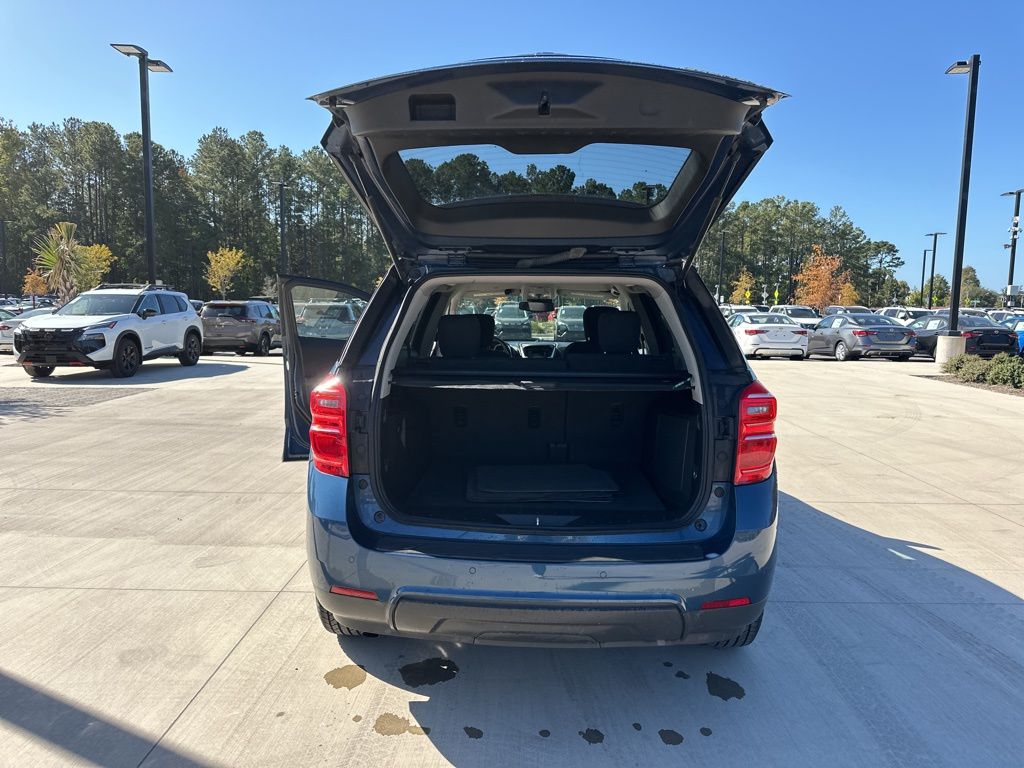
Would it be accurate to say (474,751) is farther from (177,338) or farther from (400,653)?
(177,338)

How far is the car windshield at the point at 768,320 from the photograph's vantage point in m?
18.8

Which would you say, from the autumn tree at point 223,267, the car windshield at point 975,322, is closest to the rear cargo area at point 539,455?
the car windshield at point 975,322

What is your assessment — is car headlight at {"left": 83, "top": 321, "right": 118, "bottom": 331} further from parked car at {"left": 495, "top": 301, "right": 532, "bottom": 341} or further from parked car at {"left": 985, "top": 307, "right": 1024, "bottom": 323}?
parked car at {"left": 985, "top": 307, "right": 1024, "bottom": 323}

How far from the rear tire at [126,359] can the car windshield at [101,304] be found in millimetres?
837

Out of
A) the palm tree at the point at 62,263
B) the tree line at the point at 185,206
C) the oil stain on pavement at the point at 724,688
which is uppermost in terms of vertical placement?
the tree line at the point at 185,206

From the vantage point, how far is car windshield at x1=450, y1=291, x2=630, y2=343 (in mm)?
4402

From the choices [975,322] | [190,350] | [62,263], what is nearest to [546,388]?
[190,350]

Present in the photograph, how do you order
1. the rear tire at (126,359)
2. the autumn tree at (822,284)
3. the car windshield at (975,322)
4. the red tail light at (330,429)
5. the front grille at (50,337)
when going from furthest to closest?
1. the autumn tree at (822,284)
2. the car windshield at (975,322)
3. the rear tire at (126,359)
4. the front grille at (50,337)
5. the red tail light at (330,429)

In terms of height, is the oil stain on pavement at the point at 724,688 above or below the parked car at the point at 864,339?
below

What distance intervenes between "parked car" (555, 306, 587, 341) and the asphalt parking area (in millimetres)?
2094

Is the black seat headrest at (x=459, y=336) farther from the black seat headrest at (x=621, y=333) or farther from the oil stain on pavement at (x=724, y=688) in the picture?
the oil stain on pavement at (x=724, y=688)

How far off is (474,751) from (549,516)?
886mm

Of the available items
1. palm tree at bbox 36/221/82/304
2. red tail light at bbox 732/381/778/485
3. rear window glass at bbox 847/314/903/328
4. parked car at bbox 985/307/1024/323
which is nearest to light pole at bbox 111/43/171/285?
palm tree at bbox 36/221/82/304

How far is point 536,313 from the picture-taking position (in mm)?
4750
